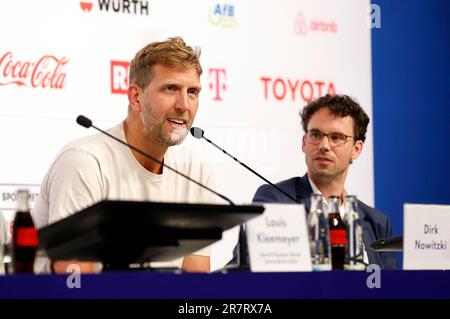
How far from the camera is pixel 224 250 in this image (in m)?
4.15

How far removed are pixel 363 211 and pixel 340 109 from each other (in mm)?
448

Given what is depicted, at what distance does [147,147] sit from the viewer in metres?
3.07

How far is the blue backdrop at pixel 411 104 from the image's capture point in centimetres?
467

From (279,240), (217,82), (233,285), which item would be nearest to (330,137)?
(217,82)

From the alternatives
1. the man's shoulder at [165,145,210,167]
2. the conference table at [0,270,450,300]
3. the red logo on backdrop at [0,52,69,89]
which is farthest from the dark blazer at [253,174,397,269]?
the conference table at [0,270,450,300]

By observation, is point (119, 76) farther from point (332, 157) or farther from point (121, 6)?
point (332, 157)

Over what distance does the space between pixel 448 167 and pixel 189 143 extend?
1.52 m

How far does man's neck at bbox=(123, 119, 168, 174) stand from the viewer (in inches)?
118

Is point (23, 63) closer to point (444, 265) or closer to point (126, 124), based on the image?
point (126, 124)

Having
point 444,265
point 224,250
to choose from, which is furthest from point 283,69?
point 444,265

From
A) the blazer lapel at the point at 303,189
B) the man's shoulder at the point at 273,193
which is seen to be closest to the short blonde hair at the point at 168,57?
the man's shoulder at the point at 273,193

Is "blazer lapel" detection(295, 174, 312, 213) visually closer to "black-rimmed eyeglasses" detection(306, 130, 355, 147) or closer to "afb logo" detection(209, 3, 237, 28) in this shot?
"black-rimmed eyeglasses" detection(306, 130, 355, 147)

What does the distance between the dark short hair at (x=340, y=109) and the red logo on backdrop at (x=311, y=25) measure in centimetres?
76

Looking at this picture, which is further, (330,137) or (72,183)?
(330,137)
